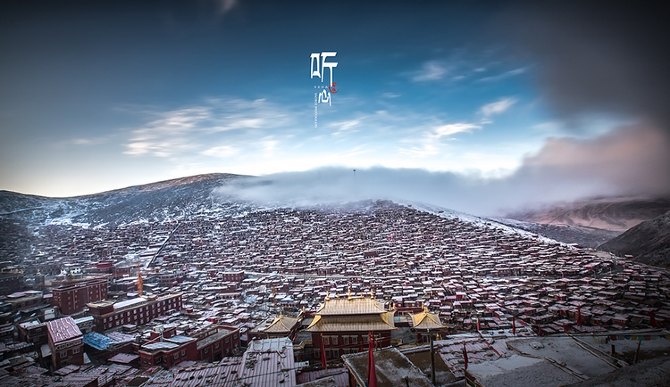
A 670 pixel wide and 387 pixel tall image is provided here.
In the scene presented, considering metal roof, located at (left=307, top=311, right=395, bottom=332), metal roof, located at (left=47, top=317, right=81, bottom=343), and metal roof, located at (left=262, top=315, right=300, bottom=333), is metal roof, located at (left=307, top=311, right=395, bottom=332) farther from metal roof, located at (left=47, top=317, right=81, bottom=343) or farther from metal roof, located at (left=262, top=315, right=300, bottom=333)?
metal roof, located at (left=47, top=317, right=81, bottom=343)

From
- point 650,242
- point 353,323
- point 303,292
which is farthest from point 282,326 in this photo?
point 650,242

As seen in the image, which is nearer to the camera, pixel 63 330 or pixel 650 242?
pixel 63 330

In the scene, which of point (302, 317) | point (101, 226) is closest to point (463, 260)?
point (302, 317)

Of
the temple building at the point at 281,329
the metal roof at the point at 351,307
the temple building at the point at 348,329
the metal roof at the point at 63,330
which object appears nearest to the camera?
the temple building at the point at 348,329

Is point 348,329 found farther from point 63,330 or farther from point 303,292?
point 303,292

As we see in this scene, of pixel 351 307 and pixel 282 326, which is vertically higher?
pixel 351 307

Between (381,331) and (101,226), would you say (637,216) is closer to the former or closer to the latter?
(381,331)

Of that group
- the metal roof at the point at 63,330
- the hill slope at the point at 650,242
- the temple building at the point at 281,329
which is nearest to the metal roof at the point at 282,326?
the temple building at the point at 281,329

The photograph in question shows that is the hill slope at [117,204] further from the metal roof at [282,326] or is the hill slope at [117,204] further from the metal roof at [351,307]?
the metal roof at [351,307]
